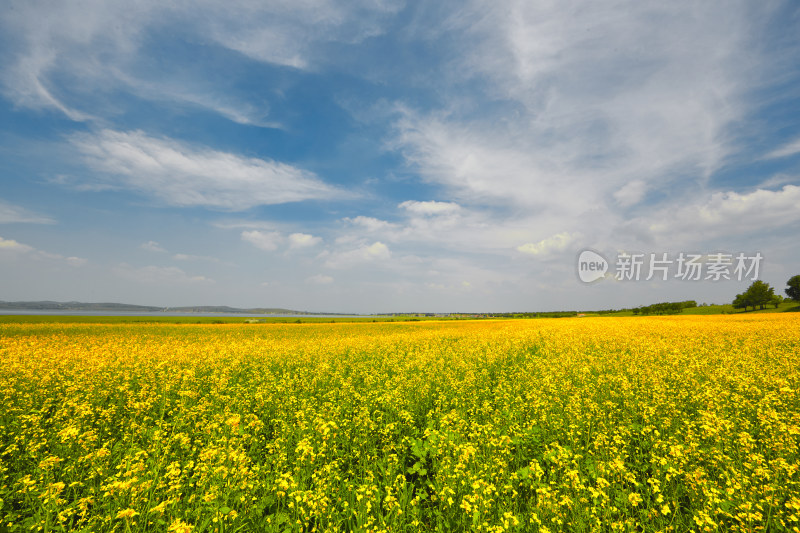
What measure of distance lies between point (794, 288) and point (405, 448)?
128 m

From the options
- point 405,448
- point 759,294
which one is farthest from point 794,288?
point 405,448

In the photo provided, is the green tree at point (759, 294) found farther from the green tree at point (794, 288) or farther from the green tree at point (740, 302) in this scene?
the green tree at point (794, 288)

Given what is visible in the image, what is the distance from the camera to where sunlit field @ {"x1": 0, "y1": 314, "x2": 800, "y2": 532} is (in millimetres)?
3744

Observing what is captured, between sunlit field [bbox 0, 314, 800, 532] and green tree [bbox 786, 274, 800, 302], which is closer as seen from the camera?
sunlit field [bbox 0, 314, 800, 532]

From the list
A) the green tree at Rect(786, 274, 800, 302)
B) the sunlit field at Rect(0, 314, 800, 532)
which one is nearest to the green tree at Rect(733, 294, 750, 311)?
the green tree at Rect(786, 274, 800, 302)

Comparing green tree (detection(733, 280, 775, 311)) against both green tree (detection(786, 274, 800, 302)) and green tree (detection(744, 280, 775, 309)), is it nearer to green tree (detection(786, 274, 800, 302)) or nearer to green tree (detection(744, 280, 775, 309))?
green tree (detection(744, 280, 775, 309))

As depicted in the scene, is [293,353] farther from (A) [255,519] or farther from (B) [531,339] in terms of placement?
(B) [531,339]

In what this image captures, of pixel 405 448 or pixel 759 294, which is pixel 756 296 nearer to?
A: pixel 759 294

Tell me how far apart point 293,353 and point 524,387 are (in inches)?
417

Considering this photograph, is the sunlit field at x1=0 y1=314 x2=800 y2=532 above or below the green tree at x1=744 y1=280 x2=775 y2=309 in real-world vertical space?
below

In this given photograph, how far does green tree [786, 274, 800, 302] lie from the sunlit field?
368 ft

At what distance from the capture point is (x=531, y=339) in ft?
64.8

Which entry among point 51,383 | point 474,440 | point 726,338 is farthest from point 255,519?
point 726,338

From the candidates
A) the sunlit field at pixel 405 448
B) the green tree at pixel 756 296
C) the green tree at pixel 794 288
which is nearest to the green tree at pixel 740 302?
the green tree at pixel 756 296
